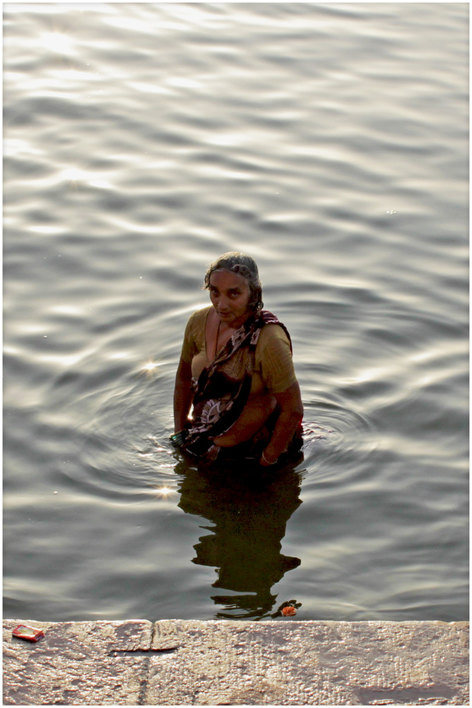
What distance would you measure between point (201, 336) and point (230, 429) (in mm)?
557

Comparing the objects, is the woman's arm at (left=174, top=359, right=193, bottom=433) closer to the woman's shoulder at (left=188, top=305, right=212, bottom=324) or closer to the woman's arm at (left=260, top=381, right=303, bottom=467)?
the woman's shoulder at (left=188, top=305, right=212, bottom=324)

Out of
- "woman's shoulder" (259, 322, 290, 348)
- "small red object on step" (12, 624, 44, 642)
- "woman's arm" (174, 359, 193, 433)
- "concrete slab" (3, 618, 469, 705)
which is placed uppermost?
A: "woman's shoulder" (259, 322, 290, 348)

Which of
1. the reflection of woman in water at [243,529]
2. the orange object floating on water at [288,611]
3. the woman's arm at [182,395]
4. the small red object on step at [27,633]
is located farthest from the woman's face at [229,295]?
the small red object on step at [27,633]

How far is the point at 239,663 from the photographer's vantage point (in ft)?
13.0

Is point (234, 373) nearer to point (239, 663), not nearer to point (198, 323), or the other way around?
point (198, 323)

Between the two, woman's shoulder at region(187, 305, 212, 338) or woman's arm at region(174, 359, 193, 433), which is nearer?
woman's shoulder at region(187, 305, 212, 338)

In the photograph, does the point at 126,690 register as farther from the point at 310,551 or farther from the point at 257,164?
the point at 257,164

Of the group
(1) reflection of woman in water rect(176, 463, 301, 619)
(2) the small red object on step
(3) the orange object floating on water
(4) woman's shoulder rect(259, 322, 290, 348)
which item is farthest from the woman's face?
(2) the small red object on step

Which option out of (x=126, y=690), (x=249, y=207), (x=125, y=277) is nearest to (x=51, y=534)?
(x=126, y=690)

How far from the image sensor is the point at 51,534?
5.50 metres

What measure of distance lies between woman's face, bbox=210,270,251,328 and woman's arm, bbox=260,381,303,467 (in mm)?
488

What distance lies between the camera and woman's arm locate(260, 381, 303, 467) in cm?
555

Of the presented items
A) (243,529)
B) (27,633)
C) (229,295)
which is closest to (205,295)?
(229,295)

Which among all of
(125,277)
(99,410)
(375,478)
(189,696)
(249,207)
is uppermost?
(249,207)
